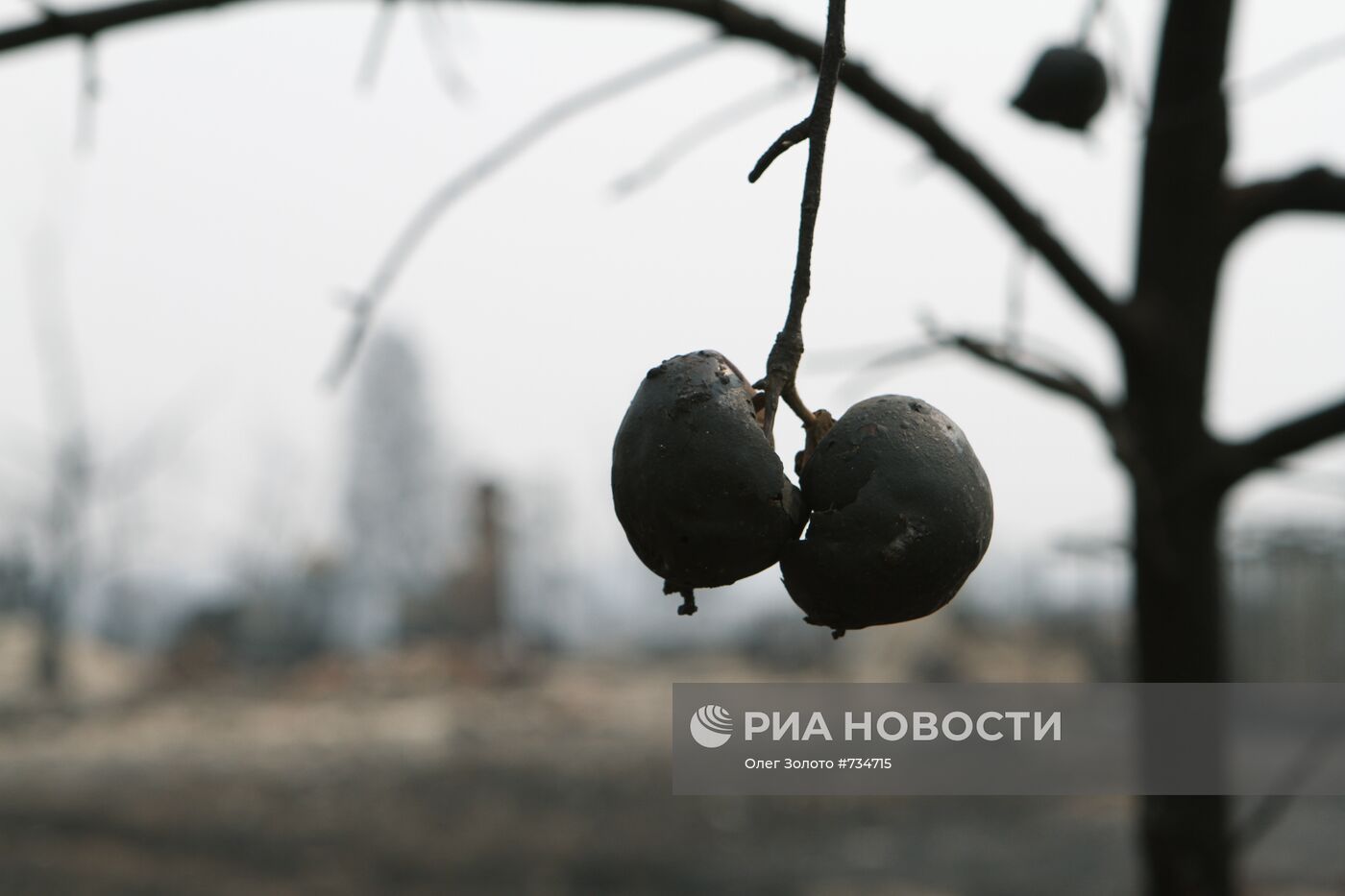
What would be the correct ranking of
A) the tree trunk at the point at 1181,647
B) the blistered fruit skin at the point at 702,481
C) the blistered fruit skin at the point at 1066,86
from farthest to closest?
the tree trunk at the point at 1181,647 → the blistered fruit skin at the point at 1066,86 → the blistered fruit skin at the point at 702,481

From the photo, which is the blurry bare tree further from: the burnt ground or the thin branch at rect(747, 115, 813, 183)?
the thin branch at rect(747, 115, 813, 183)

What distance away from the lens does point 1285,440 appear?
229 cm

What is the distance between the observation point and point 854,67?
195 cm

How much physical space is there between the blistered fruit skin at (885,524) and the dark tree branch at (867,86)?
3.91ft

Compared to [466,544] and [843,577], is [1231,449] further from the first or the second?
[466,544]

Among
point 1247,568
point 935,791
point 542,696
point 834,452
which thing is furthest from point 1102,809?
point 834,452

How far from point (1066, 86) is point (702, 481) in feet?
4.43

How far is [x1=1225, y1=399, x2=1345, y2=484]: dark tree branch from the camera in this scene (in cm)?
223

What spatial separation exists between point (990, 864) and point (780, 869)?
1.48 meters

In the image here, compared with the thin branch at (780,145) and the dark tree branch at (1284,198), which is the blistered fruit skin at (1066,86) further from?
the thin branch at (780,145)

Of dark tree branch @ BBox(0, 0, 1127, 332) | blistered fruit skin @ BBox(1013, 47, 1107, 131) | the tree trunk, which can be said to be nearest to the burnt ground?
the tree trunk

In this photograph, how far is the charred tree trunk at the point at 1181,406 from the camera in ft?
8.30

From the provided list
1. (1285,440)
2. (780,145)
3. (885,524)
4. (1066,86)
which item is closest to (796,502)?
(885,524)

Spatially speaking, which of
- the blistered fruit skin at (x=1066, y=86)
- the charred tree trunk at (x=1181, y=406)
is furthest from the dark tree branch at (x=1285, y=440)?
the blistered fruit skin at (x=1066, y=86)
